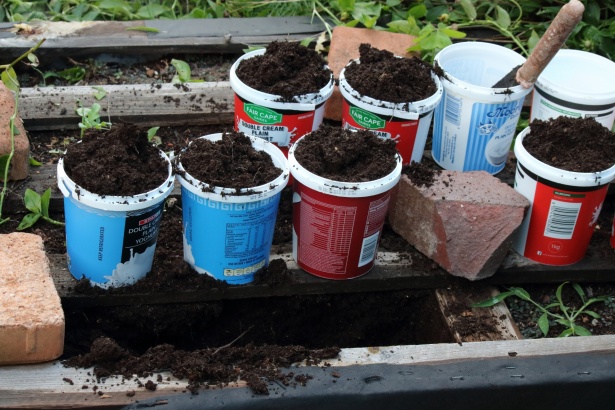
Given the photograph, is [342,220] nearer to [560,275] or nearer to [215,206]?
[215,206]

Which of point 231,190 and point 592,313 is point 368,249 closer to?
point 231,190

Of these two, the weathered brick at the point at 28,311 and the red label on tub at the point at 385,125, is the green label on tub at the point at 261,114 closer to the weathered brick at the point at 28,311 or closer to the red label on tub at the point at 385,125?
the red label on tub at the point at 385,125

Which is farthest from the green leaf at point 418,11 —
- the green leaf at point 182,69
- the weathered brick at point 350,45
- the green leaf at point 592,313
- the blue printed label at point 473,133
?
the green leaf at point 592,313

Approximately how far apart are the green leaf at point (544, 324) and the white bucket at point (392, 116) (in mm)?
707

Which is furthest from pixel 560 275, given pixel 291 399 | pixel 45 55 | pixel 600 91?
pixel 45 55

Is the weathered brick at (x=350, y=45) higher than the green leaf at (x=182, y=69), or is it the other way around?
the weathered brick at (x=350, y=45)

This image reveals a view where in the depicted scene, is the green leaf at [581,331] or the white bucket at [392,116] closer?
the green leaf at [581,331]

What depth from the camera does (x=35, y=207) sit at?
2.69 meters

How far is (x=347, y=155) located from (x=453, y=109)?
704mm

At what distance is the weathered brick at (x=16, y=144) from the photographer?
2734mm

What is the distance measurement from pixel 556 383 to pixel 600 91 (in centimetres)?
128

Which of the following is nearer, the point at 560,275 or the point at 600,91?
the point at 560,275

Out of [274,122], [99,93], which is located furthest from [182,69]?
[274,122]

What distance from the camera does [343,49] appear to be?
3.38 metres
